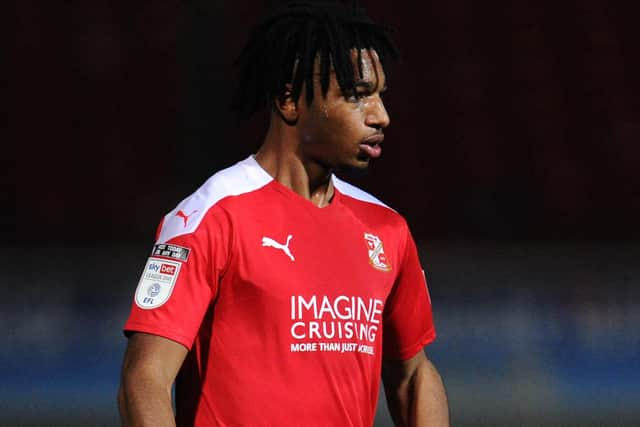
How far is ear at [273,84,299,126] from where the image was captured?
10.2 feet

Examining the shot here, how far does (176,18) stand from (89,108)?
98cm

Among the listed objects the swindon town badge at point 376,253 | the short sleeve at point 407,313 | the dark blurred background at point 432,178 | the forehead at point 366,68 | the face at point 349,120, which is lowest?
the dark blurred background at point 432,178

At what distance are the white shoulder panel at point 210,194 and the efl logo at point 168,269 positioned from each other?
6 centimetres

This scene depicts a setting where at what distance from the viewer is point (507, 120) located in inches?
369

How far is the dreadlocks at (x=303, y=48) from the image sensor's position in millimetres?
3045

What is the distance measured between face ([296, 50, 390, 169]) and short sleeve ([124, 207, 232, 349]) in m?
0.37

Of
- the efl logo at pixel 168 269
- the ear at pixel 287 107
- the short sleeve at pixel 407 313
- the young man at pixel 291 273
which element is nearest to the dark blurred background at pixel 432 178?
the short sleeve at pixel 407 313

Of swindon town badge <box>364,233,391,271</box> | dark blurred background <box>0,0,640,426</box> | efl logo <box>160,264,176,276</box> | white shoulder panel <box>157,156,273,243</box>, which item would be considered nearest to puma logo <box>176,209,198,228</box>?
white shoulder panel <box>157,156,273,243</box>

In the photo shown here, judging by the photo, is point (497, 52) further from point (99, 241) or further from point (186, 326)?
point (186, 326)

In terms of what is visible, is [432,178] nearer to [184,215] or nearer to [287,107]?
[287,107]

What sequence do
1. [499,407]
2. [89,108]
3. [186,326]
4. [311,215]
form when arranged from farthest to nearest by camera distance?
[89,108] → [499,407] → [311,215] → [186,326]

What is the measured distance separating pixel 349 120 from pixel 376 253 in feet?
1.20

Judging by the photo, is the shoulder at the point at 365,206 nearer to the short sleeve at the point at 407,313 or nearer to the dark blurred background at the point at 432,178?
the short sleeve at the point at 407,313

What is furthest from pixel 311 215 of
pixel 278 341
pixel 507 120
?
pixel 507 120
